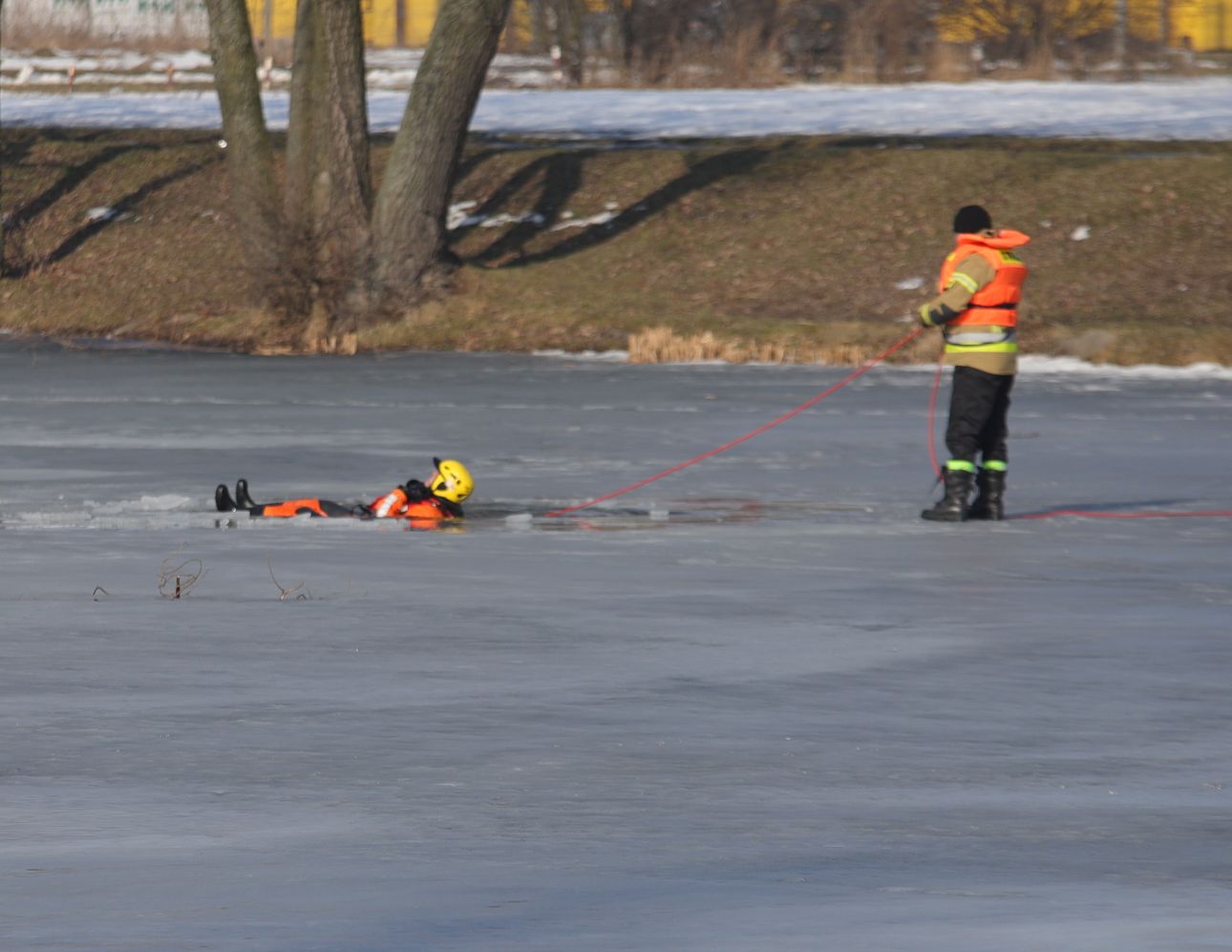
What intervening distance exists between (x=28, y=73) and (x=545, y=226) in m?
22.9

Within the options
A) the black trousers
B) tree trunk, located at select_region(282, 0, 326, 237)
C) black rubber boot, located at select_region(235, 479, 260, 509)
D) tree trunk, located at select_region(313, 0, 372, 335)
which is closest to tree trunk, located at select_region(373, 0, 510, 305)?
tree trunk, located at select_region(313, 0, 372, 335)

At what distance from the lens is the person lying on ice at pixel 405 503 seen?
14.0 meters

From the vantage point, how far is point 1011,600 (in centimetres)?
1123

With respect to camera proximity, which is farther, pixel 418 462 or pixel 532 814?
pixel 418 462

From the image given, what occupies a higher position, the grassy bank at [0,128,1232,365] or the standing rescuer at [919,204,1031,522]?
the standing rescuer at [919,204,1031,522]

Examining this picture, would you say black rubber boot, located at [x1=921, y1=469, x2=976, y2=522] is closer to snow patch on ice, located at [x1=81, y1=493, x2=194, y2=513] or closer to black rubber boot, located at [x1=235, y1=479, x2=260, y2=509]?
black rubber boot, located at [x1=235, y1=479, x2=260, y2=509]

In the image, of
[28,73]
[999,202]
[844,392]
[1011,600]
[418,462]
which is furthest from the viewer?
[28,73]

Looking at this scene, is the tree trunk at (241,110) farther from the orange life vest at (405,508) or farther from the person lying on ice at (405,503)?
the orange life vest at (405,508)

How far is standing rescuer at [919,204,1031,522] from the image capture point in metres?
14.8

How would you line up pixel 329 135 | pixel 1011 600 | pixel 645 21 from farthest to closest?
pixel 645 21, pixel 329 135, pixel 1011 600

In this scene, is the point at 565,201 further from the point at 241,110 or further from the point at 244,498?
the point at 244,498

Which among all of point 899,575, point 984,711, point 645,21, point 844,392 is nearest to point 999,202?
point 844,392

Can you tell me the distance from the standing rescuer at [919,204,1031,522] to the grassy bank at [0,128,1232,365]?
12.1 metres

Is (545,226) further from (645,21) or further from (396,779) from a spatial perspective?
(396,779)
